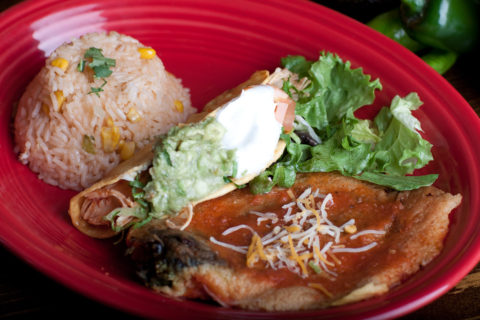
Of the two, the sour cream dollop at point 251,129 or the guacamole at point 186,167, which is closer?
the guacamole at point 186,167

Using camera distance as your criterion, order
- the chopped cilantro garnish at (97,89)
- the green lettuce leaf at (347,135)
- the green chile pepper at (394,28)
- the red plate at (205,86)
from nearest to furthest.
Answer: the red plate at (205,86) → the green lettuce leaf at (347,135) → the chopped cilantro garnish at (97,89) → the green chile pepper at (394,28)

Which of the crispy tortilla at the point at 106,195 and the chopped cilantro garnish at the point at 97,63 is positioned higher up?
the chopped cilantro garnish at the point at 97,63

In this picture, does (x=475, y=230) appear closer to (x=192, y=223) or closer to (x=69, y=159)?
(x=192, y=223)

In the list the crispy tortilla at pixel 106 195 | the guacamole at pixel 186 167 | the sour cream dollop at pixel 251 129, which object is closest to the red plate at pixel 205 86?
the crispy tortilla at pixel 106 195

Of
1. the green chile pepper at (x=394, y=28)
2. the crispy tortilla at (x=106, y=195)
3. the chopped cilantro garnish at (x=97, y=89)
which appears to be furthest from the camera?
the green chile pepper at (x=394, y=28)

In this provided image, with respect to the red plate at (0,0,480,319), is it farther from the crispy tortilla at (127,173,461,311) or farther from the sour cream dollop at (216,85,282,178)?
the sour cream dollop at (216,85,282,178)

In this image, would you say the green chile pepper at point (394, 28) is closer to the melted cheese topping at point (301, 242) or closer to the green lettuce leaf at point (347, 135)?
the green lettuce leaf at point (347, 135)

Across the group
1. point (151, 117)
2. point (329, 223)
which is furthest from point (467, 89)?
point (151, 117)

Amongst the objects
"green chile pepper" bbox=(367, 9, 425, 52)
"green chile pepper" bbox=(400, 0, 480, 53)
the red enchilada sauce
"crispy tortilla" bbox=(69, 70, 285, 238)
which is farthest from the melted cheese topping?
"green chile pepper" bbox=(367, 9, 425, 52)
